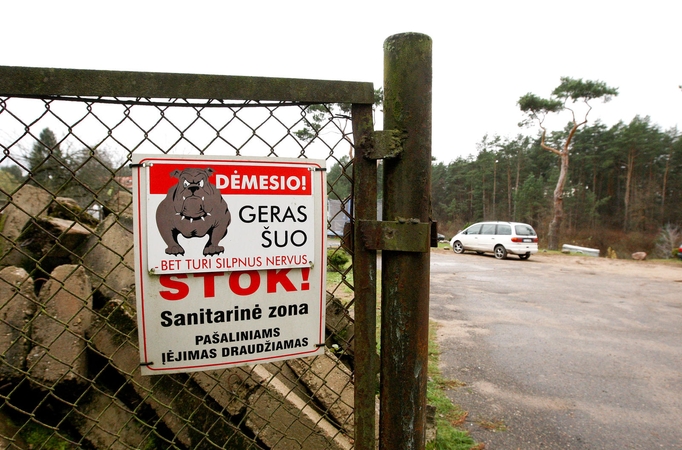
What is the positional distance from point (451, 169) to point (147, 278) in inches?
2112

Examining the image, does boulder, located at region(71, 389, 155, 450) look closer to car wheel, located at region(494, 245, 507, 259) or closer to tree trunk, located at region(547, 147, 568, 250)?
car wheel, located at region(494, 245, 507, 259)

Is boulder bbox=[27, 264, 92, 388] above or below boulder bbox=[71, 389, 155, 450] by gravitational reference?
above

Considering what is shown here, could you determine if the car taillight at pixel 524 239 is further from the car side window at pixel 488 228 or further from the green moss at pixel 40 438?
the green moss at pixel 40 438

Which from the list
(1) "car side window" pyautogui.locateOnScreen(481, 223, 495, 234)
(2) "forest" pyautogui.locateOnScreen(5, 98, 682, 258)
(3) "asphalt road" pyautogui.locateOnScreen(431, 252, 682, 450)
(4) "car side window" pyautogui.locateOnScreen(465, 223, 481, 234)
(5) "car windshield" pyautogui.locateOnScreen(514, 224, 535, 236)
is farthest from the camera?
(2) "forest" pyautogui.locateOnScreen(5, 98, 682, 258)

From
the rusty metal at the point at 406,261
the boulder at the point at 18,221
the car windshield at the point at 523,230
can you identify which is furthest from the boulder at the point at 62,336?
the car windshield at the point at 523,230

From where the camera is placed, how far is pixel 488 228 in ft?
55.6

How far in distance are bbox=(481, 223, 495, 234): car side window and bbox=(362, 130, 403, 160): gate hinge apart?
A: 1658 centimetres

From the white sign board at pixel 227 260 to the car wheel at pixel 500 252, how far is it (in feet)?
52.6

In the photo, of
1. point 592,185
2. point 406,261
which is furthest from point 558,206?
point 406,261

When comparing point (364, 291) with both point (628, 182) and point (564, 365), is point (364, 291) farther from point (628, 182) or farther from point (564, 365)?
point (628, 182)

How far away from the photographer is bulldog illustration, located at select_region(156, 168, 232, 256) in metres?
1.17

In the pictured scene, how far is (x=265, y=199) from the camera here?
1252 millimetres

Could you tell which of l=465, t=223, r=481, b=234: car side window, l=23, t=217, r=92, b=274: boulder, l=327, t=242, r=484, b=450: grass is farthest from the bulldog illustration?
l=465, t=223, r=481, b=234: car side window

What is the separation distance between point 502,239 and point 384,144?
16.0 metres
